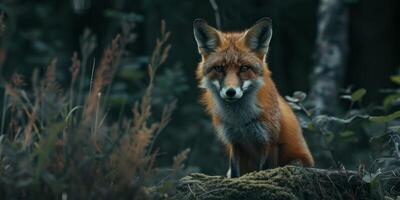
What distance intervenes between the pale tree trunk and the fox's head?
3.30 meters

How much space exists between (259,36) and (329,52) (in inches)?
145

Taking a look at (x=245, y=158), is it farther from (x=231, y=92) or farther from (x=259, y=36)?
(x=259, y=36)

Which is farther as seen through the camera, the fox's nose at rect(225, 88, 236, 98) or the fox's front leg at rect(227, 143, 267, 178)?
the fox's front leg at rect(227, 143, 267, 178)

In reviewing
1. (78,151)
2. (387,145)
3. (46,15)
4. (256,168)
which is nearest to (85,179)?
(78,151)

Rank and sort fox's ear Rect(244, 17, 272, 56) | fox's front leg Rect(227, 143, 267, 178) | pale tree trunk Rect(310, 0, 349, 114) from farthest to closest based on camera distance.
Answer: pale tree trunk Rect(310, 0, 349, 114), fox's ear Rect(244, 17, 272, 56), fox's front leg Rect(227, 143, 267, 178)

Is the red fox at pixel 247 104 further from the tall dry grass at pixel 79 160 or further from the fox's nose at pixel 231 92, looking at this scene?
the tall dry grass at pixel 79 160

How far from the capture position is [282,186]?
5.12 m

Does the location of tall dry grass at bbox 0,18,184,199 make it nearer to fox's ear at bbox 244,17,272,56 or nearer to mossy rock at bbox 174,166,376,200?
mossy rock at bbox 174,166,376,200

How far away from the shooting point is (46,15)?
527 inches

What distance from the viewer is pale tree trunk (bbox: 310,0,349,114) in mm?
9891

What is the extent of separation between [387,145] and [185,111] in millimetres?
5900

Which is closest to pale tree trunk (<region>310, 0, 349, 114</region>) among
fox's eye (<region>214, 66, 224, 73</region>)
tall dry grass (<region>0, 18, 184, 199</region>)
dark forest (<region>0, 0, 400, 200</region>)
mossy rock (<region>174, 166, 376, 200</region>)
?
dark forest (<region>0, 0, 400, 200</region>)

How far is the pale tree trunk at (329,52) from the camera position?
9.89m

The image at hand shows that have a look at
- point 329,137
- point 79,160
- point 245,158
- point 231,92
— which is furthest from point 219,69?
point 79,160
